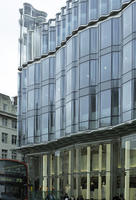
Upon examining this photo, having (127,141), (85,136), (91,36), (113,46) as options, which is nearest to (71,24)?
(91,36)

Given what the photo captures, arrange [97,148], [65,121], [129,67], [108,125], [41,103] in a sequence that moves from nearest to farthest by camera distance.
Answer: [129,67], [108,125], [97,148], [65,121], [41,103]

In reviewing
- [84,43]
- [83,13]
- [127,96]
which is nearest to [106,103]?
[127,96]

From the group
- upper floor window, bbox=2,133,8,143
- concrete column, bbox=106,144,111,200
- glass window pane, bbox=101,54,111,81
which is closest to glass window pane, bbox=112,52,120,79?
glass window pane, bbox=101,54,111,81

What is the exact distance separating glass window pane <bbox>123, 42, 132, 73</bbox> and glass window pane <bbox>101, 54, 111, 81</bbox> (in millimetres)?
2292

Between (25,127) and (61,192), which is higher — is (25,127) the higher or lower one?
the higher one

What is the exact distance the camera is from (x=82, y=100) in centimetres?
3938

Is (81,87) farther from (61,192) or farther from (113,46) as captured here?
(61,192)

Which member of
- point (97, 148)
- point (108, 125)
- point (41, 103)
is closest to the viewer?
point (108, 125)

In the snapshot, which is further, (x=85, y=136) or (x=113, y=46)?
(x=85, y=136)

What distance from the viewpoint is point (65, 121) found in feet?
141

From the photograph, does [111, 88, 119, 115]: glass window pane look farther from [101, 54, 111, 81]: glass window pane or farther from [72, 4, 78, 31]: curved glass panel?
[72, 4, 78, 31]: curved glass panel

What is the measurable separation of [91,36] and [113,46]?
132 inches

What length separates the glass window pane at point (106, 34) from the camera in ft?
121

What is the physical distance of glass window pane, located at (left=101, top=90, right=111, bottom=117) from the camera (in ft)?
118
